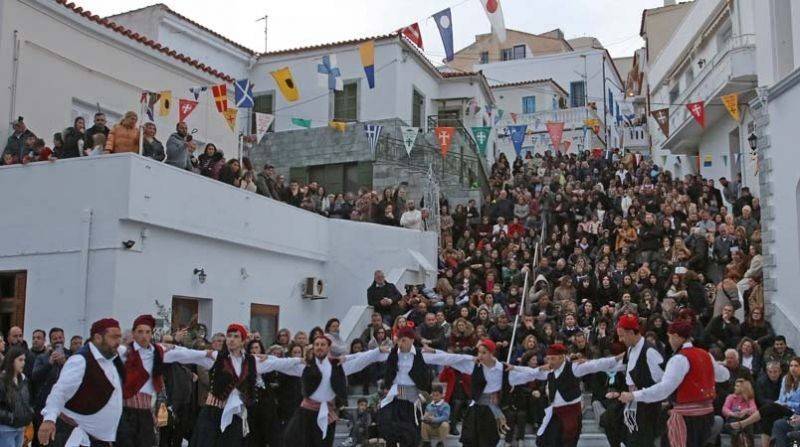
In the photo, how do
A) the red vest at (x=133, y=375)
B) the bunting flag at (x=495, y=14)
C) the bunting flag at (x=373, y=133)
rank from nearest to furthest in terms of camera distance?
the red vest at (x=133, y=375), the bunting flag at (x=495, y=14), the bunting flag at (x=373, y=133)

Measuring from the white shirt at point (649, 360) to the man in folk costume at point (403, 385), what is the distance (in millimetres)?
2475

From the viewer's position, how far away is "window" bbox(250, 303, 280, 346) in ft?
60.9

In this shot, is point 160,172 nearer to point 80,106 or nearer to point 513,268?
point 80,106

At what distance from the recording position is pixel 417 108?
29.9 meters

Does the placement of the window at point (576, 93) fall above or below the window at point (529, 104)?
above

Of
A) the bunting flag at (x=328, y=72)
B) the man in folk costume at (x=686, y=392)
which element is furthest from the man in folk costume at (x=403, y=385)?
the bunting flag at (x=328, y=72)

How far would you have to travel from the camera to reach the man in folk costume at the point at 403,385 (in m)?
11.0

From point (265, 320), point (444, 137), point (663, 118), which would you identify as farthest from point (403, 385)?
point (663, 118)

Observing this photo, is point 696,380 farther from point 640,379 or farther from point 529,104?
point 529,104

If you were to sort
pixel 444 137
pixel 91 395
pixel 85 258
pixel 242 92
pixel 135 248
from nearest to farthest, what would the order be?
pixel 91 395 → pixel 85 258 → pixel 135 248 → pixel 242 92 → pixel 444 137

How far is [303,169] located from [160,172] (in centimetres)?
1204

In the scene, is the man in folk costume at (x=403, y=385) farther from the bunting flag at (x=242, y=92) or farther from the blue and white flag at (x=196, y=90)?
the blue and white flag at (x=196, y=90)

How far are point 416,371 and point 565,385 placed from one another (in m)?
1.79

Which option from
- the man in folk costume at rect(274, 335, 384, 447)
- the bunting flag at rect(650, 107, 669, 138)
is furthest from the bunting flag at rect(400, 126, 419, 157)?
the man in folk costume at rect(274, 335, 384, 447)
